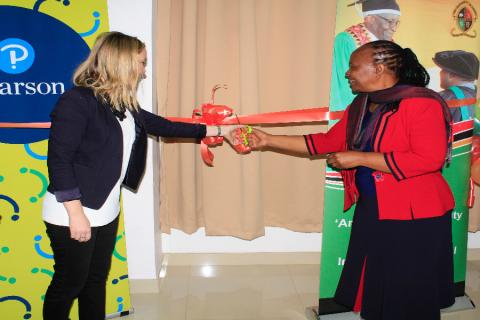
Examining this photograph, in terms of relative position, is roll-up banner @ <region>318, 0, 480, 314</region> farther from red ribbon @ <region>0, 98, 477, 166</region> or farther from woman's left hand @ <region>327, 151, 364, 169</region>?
woman's left hand @ <region>327, 151, 364, 169</region>

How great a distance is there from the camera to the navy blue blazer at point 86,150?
1.49 meters

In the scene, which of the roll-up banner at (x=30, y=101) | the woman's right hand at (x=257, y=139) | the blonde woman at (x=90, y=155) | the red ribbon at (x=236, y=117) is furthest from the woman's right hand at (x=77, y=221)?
the woman's right hand at (x=257, y=139)

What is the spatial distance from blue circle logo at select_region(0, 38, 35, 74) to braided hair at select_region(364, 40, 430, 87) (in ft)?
5.59

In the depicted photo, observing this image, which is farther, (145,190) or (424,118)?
(145,190)

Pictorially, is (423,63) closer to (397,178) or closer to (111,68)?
(397,178)

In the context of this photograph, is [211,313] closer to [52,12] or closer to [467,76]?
[52,12]

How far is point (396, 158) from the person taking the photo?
1693 mm

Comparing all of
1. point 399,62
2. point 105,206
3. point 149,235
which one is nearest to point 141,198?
point 149,235

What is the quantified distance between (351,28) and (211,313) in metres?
1.92

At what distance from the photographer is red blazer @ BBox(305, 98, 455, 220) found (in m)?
1.67

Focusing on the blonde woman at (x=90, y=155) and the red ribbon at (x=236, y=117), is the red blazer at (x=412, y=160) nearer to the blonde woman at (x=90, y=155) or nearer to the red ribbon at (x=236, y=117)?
the red ribbon at (x=236, y=117)

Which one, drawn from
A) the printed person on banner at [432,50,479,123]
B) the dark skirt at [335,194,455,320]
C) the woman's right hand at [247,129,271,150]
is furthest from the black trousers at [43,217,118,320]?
the printed person on banner at [432,50,479,123]

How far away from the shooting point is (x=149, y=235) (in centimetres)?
271

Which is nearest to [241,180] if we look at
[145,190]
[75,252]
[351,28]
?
[145,190]
